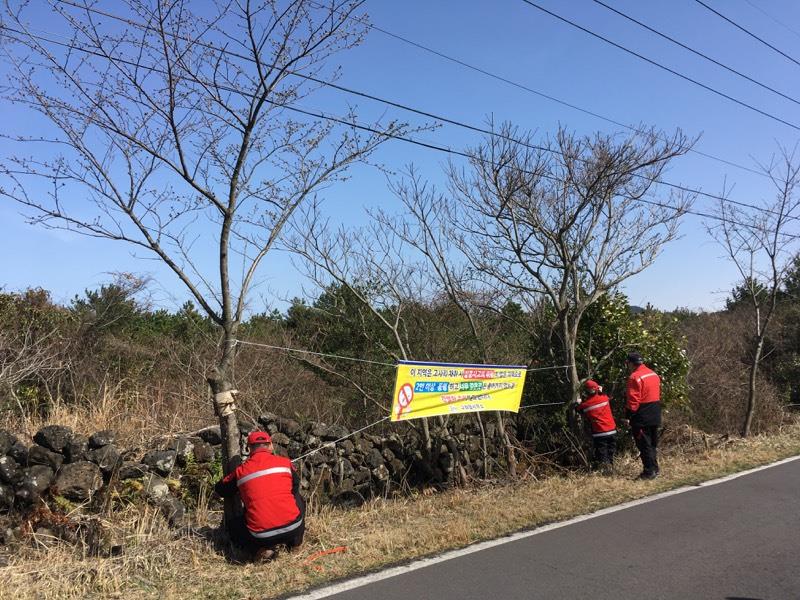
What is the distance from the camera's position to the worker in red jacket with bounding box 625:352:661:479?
872 centimetres

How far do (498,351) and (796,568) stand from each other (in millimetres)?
6498

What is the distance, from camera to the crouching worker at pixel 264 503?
539cm

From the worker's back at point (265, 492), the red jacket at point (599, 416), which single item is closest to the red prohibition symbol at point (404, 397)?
the worker's back at point (265, 492)

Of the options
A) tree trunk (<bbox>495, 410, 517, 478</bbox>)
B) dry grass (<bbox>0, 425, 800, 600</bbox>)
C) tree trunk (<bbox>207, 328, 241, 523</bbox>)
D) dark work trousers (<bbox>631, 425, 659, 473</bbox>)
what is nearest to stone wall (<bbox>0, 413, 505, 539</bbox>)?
tree trunk (<bbox>495, 410, 517, 478</bbox>)

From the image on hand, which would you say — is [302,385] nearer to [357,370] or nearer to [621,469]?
[357,370]

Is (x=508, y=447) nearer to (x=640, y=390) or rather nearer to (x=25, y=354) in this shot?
(x=640, y=390)

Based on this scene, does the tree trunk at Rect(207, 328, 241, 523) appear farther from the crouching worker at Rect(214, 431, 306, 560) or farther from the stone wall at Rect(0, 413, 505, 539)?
the stone wall at Rect(0, 413, 505, 539)

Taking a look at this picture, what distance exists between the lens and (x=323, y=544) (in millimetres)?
5828

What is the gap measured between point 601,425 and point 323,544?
4.79m

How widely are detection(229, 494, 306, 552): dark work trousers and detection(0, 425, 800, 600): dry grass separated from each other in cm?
13

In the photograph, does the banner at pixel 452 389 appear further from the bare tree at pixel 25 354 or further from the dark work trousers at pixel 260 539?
the bare tree at pixel 25 354

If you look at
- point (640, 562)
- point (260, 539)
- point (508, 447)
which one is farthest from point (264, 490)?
point (508, 447)

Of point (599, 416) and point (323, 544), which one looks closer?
point (323, 544)

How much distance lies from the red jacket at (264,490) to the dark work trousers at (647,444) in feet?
16.9
